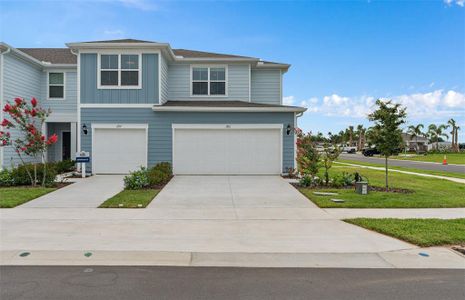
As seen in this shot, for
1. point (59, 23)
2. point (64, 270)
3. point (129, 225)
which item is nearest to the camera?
point (64, 270)

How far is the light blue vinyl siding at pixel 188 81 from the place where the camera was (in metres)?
18.3

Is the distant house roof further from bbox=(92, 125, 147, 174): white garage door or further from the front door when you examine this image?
bbox=(92, 125, 147, 174): white garage door

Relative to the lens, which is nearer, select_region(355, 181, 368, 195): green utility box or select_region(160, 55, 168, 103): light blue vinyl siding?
select_region(355, 181, 368, 195): green utility box

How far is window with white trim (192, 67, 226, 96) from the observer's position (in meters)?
18.4

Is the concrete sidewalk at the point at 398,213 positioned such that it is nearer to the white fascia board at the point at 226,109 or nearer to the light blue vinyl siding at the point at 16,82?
the white fascia board at the point at 226,109

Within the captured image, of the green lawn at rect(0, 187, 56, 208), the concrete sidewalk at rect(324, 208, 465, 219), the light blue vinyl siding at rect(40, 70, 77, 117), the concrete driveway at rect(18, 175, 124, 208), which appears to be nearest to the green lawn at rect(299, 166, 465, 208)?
the concrete sidewalk at rect(324, 208, 465, 219)

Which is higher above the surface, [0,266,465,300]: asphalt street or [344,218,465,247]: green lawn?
[344,218,465,247]: green lawn

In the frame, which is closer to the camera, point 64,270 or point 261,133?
point 64,270

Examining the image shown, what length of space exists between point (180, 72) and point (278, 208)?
11690 millimetres

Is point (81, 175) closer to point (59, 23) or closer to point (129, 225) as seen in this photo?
point (59, 23)

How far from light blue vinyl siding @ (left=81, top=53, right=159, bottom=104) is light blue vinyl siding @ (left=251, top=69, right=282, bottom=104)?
6.24 m

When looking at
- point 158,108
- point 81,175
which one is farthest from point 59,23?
point 81,175

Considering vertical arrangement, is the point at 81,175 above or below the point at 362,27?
below

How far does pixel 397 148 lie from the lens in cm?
Answer: 1202
